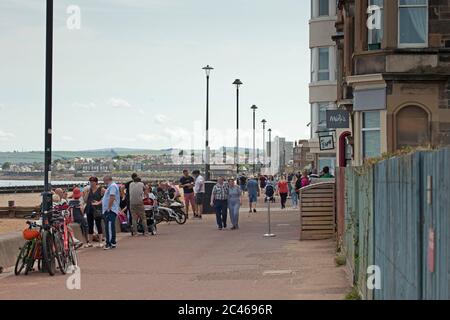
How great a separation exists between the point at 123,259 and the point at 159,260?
2.71ft

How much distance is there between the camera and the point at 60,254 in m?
15.9

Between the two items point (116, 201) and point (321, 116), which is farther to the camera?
point (321, 116)

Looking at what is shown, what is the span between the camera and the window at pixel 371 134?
23.6 meters

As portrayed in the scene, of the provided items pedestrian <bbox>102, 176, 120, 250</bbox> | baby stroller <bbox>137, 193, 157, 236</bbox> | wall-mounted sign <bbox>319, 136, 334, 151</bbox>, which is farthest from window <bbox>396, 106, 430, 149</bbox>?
wall-mounted sign <bbox>319, 136, 334, 151</bbox>

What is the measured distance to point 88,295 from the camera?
12969 millimetres

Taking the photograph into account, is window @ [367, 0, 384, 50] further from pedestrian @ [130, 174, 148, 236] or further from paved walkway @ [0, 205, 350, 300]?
pedestrian @ [130, 174, 148, 236]

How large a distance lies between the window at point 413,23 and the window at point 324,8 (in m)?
20.9

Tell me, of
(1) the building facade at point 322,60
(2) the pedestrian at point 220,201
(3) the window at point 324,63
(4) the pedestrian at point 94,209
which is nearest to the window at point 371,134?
(2) the pedestrian at point 220,201

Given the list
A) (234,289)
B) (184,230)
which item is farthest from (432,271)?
(184,230)

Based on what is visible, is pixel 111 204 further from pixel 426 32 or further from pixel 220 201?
pixel 426 32

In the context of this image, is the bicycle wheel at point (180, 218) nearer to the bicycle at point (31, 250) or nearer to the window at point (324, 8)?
the bicycle at point (31, 250)

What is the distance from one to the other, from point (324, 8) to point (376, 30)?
20882 mm

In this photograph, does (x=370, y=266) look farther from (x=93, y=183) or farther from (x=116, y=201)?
(x=93, y=183)

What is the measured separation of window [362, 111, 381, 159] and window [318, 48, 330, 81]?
20.8 meters
